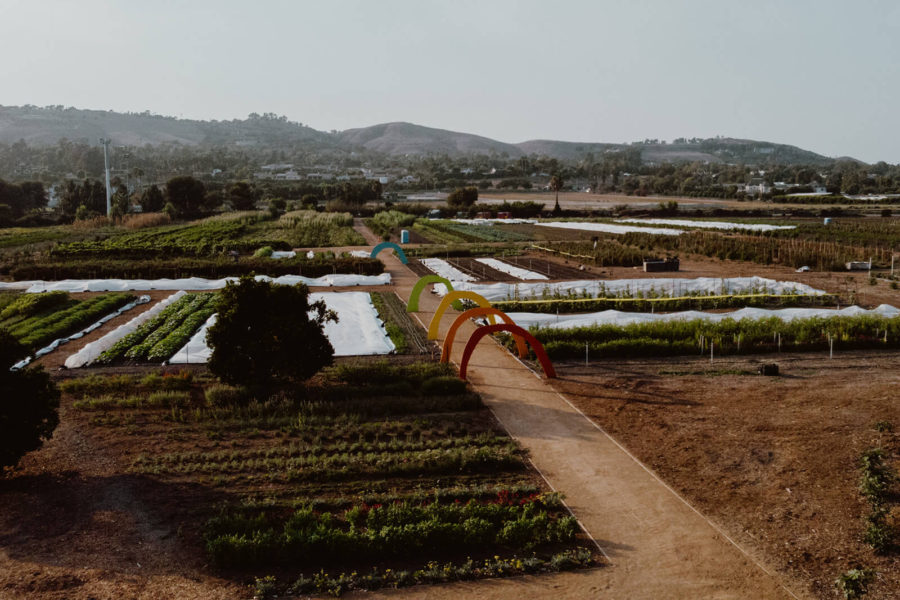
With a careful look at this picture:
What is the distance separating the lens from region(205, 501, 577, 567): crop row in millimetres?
9555

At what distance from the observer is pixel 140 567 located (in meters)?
9.33

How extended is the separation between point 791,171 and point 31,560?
702ft

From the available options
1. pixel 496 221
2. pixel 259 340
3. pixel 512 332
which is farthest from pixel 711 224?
pixel 259 340

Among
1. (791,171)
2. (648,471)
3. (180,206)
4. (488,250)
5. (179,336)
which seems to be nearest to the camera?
(648,471)

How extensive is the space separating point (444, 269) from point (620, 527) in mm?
27327

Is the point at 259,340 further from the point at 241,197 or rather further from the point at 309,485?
the point at 241,197

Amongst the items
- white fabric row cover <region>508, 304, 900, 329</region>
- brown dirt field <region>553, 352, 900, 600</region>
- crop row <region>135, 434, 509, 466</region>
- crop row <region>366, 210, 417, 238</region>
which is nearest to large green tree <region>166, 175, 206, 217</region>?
crop row <region>366, 210, 417, 238</region>

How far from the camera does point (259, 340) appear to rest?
16078 millimetres

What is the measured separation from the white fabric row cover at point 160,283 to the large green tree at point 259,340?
13.8m

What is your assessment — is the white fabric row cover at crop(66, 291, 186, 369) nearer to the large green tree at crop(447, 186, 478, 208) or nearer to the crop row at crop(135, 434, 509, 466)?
the crop row at crop(135, 434, 509, 466)

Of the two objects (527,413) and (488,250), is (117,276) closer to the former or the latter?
(488,250)

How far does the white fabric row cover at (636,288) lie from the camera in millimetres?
27938

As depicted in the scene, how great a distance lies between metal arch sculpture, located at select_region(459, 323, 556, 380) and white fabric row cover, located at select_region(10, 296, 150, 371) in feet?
33.1

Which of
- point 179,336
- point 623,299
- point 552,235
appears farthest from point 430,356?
point 552,235
